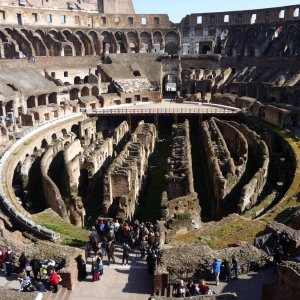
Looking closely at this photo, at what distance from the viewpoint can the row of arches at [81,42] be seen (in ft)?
165

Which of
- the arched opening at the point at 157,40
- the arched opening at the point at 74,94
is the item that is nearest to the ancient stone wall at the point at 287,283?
the arched opening at the point at 74,94

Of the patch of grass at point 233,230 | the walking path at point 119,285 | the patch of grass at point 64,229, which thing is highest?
the patch of grass at point 64,229

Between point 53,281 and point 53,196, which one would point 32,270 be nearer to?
point 53,281

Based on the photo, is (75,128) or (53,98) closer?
(75,128)

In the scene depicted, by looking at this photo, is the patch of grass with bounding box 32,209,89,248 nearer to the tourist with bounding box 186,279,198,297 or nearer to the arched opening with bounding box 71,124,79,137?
the tourist with bounding box 186,279,198,297

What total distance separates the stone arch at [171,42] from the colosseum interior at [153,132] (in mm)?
260

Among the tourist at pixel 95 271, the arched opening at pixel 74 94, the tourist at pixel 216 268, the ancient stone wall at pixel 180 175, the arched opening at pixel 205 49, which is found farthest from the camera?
the arched opening at pixel 205 49

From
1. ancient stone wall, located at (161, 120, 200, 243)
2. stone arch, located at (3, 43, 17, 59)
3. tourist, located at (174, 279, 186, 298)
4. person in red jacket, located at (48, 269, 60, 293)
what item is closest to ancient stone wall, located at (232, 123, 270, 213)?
ancient stone wall, located at (161, 120, 200, 243)

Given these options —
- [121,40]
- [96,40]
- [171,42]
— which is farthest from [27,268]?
[171,42]

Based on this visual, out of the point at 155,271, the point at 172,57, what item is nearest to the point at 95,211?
the point at 155,271

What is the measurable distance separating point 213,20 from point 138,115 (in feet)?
89.1

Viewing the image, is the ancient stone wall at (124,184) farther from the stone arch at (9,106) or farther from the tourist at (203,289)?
the stone arch at (9,106)

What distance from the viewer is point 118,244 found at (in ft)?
47.6

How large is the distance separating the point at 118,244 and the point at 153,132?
73.9 ft
